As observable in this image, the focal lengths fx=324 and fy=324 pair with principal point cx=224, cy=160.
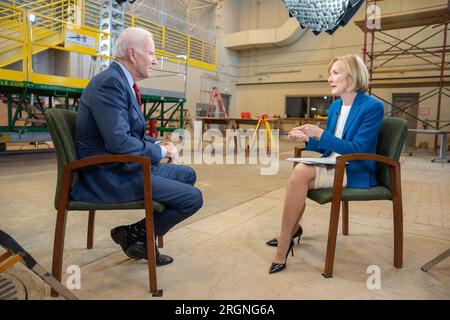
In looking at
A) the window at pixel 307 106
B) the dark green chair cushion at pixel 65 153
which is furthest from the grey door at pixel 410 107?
the dark green chair cushion at pixel 65 153

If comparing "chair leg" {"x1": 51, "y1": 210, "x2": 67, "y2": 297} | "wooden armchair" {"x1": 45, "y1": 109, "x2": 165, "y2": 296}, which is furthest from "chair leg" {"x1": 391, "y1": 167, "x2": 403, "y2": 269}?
"chair leg" {"x1": 51, "y1": 210, "x2": 67, "y2": 297}

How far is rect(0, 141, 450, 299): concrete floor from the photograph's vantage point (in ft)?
4.58

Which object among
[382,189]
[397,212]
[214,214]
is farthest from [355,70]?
[214,214]

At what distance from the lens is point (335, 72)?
1.74 metres

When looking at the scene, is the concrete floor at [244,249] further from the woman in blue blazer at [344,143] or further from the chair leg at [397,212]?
the woman in blue blazer at [344,143]

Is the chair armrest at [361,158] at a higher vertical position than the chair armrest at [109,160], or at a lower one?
higher

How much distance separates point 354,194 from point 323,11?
1.78 meters

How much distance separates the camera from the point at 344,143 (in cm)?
162

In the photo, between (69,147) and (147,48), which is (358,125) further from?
(69,147)

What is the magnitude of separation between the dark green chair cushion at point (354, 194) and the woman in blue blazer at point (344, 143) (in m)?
0.04

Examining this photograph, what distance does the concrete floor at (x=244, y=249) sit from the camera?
139 centimetres

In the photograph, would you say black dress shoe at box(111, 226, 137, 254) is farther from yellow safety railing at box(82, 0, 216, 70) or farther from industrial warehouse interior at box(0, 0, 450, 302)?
yellow safety railing at box(82, 0, 216, 70)

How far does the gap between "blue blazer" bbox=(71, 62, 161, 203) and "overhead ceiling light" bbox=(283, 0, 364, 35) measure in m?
1.91
